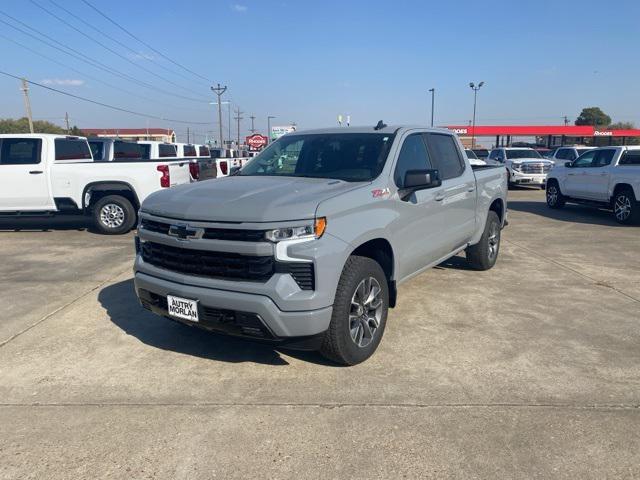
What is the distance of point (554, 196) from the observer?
14258 millimetres

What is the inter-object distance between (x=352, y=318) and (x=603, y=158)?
37.3 feet

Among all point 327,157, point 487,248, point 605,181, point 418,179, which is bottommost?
point 487,248

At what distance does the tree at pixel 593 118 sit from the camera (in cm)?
11086

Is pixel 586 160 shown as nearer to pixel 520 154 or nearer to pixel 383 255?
pixel 520 154

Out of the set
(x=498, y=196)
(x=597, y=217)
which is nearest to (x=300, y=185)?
(x=498, y=196)

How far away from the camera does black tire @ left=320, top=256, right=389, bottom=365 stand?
3.58 metres

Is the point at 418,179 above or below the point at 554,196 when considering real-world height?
above

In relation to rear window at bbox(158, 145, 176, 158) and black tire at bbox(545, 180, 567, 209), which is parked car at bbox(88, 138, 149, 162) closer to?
rear window at bbox(158, 145, 176, 158)

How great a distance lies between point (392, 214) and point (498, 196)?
3378mm

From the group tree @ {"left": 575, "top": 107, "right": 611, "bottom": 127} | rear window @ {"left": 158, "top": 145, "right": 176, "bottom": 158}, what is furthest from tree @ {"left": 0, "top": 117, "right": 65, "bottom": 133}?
tree @ {"left": 575, "top": 107, "right": 611, "bottom": 127}

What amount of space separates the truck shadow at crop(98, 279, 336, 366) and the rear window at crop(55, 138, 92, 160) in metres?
6.13

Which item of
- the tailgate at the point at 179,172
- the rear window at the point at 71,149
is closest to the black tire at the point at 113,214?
the tailgate at the point at 179,172

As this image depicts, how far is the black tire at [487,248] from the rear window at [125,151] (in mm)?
10561

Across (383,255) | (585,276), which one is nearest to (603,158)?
(585,276)
